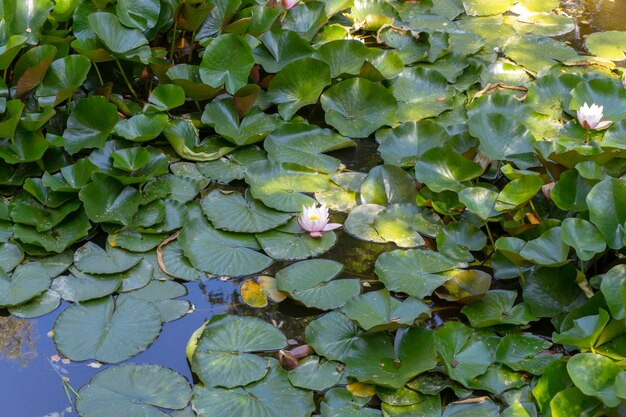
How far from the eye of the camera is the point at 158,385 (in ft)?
7.75

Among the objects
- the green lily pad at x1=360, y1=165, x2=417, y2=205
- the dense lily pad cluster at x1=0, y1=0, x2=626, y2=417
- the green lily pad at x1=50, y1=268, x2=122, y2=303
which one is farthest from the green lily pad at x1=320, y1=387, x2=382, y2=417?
the green lily pad at x1=360, y1=165, x2=417, y2=205

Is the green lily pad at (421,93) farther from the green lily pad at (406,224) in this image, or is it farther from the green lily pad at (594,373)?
the green lily pad at (594,373)

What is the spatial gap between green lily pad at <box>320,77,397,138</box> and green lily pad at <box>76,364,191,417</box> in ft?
5.36

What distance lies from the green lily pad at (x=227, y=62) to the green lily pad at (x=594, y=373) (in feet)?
6.49

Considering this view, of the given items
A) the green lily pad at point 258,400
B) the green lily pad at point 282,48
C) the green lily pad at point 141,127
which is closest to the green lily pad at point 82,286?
the green lily pad at point 258,400

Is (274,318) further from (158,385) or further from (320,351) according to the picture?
(158,385)

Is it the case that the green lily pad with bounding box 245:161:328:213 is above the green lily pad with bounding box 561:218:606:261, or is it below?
below

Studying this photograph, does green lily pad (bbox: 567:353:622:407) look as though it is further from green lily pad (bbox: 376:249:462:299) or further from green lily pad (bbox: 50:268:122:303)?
green lily pad (bbox: 50:268:122:303)

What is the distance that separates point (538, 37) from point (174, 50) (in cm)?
208

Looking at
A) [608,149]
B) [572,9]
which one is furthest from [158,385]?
[572,9]

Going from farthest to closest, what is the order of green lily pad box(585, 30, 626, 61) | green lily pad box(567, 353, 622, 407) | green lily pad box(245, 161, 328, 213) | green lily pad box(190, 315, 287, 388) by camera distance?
green lily pad box(585, 30, 626, 61) < green lily pad box(245, 161, 328, 213) < green lily pad box(190, 315, 287, 388) < green lily pad box(567, 353, 622, 407)

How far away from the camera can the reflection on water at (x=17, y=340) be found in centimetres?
253

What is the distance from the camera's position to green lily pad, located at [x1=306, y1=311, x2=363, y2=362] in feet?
8.01

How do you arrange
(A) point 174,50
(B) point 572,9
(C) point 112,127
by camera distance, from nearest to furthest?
(C) point 112,127 → (A) point 174,50 → (B) point 572,9
